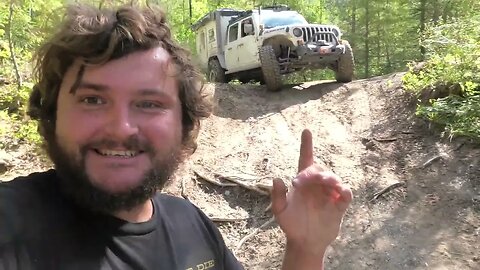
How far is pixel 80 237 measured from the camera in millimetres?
1202

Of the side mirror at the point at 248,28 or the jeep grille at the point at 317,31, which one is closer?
the jeep grille at the point at 317,31

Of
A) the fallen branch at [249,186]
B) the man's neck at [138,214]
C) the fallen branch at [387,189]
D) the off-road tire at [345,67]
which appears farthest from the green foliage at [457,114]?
the man's neck at [138,214]

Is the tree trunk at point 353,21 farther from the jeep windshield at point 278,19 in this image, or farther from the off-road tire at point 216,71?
the jeep windshield at point 278,19

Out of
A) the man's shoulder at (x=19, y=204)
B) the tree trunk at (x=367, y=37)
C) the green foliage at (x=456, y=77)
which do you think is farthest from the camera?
the tree trunk at (x=367, y=37)

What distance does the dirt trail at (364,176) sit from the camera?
14.8 ft

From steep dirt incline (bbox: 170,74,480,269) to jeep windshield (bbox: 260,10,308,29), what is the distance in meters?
2.67

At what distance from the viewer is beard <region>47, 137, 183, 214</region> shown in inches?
49.0

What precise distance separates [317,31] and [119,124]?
8.95 meters

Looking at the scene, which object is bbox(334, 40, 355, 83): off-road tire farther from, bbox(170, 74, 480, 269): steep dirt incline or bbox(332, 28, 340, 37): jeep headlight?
bbox(170, 74, 480, 269): steep dirt incline

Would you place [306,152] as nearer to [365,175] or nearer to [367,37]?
[365,175]

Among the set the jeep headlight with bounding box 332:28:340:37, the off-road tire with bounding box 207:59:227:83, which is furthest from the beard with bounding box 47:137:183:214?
the off-road tire with bounding box 207:59:227:83

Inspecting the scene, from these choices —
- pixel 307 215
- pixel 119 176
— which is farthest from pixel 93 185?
pixel 307 215

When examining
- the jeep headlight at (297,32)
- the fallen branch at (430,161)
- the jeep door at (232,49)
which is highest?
the jeep headlight at (297,32)

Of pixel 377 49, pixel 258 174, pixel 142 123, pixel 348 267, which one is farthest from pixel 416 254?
pixel 377 49
